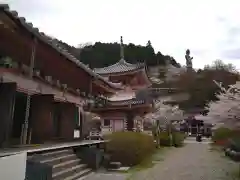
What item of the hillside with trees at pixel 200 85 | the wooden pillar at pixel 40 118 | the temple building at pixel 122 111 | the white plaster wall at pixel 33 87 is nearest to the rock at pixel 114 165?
the wooden pillar at pixel 40 118

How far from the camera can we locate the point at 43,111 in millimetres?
12266

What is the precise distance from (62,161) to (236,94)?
6.44 m

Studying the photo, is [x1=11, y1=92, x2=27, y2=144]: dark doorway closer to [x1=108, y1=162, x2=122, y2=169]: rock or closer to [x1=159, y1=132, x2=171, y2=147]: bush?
[x1=108, y1=162, x2=122, y2=169]: rock

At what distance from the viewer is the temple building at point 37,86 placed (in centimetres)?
844

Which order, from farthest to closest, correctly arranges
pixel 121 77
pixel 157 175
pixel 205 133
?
pixel 205 133 → pixel 121 77 → pixel 157 175

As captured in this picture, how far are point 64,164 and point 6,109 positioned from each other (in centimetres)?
273

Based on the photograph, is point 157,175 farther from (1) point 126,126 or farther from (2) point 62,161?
(1) point 126,126

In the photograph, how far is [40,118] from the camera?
484 inches

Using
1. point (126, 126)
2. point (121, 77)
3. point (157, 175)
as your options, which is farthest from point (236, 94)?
point (121, 77)

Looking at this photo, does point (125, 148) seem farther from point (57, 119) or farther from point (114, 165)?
point (57, 119)

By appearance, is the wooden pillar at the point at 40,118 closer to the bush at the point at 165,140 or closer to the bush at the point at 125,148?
the bush at the point at 125,148

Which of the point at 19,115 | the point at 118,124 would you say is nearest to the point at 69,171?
the point at 19,115

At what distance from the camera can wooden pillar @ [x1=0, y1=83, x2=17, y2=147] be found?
9117mm

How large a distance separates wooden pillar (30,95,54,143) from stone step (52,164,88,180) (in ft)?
7.14
